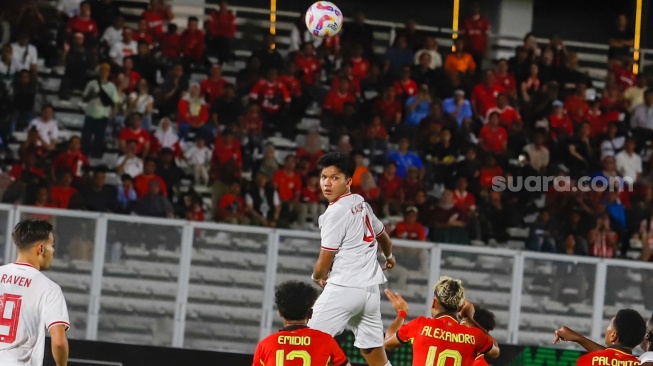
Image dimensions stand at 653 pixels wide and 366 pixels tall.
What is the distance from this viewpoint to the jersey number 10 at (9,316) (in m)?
6.83

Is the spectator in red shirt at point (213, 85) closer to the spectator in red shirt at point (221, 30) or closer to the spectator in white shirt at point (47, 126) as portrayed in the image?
the spectator in red shirt at point (221, 30)

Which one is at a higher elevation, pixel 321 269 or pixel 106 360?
pixel 321 269

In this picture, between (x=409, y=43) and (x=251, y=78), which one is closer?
(x=251, y=78)

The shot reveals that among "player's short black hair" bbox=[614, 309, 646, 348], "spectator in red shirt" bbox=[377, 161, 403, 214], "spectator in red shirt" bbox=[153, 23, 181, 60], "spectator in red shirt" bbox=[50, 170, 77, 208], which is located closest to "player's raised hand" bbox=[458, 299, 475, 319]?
"player's short black hair" bbox=[614, 309, 646, 348]

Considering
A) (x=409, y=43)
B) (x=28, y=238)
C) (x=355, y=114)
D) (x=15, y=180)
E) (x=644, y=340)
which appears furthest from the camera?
(x=409, y=43)

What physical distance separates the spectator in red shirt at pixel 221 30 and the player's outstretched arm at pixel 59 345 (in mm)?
13536

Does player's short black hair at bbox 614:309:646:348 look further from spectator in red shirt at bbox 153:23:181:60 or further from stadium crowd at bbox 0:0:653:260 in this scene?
spectator in red shirt at bbox 153:23:181:60

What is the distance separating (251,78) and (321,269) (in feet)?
35.1

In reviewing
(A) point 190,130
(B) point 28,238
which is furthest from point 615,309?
(B) point 28,238

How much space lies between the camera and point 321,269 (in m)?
8.54

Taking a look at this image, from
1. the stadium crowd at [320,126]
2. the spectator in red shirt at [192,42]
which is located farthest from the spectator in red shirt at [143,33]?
the spectator in red shirt at [192,42]

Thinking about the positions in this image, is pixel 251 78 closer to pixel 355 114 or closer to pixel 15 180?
pixel 355 114

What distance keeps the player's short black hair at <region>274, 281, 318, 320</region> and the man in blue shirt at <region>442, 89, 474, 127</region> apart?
1190 centimetres

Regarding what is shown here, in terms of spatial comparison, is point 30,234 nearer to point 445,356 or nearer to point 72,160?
point 445,356
